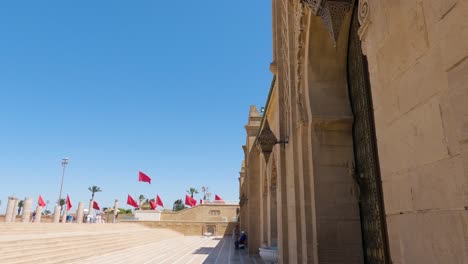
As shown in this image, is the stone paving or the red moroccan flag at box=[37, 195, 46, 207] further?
the red moroccan flag at box=[37, 195, 46, 207]

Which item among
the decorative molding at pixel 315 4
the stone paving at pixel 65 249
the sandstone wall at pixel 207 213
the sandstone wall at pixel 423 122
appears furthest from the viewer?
the sandstone wall at pixel 207 213

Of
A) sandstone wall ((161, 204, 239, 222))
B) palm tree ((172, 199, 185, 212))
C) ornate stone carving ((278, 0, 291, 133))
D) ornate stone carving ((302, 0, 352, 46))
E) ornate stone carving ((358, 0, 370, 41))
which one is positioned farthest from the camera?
palm tree ((172, 199, 185, 212))

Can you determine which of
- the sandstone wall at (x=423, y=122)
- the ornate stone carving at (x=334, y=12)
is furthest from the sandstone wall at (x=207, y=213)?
the sandstone wall at (x=423, y=122)

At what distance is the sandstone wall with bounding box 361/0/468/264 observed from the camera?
137cm

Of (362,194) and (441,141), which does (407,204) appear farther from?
(362,194)

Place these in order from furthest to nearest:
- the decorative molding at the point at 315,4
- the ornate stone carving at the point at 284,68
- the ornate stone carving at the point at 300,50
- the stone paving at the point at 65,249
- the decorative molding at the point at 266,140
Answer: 1. the stone paving at the point at 65,249
2. the decorative molding at the point at 266,140
3. the ornate stone carving at the point at 284,68
4. the ornate stone carving at the point at 300,50
5. the decorative molding at the point at 315,4

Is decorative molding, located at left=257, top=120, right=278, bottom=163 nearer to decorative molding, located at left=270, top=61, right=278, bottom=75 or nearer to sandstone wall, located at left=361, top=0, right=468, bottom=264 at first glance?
decorative molding, located at left=270, top=61, right=278, bottom=75

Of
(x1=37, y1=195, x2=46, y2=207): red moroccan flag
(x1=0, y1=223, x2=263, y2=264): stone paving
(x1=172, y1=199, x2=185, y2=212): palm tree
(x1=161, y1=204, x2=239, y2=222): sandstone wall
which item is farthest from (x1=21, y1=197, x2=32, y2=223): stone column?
(x1=172, y1=199, x2=185, y2=212): palm tree

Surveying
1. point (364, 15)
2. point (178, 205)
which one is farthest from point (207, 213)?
point (364, 15)

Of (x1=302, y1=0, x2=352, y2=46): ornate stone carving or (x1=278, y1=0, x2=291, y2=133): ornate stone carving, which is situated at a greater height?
(x1=278, y1=0, x2=291, y2=133): ornate stone carving

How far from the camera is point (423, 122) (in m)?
1.64

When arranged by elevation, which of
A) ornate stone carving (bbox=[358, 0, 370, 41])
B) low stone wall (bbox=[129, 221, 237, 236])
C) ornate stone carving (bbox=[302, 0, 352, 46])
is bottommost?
low stone wall (bbox=[129, 221, 237, 236])

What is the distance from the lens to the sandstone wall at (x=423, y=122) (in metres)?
1.37

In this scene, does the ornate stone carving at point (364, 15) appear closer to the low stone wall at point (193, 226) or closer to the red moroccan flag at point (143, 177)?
the low stone wall at point (193, 226)
